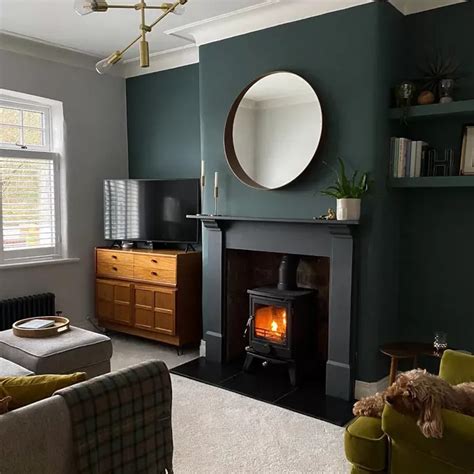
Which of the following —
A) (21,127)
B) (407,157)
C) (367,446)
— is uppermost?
(21,127)

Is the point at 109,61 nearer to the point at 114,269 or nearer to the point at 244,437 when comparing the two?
the point at 244,437

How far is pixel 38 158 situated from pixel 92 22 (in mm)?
1422

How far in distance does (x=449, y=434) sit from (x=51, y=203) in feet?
13.6

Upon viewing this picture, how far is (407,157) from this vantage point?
3.34 metres

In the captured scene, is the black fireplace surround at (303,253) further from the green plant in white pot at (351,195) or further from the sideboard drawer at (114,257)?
the sideboard drawer at (114,257)

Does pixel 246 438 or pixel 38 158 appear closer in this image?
pixel 246 438

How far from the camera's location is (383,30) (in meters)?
3.26

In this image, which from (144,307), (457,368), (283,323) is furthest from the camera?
(144,307)

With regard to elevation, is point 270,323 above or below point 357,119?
below

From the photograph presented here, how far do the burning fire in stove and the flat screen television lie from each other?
103 cm

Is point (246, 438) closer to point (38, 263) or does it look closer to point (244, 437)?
point (244, 437)

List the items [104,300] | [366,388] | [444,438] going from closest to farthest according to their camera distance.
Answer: [444,438], [366,388], [104,300]

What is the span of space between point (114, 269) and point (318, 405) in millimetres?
2434

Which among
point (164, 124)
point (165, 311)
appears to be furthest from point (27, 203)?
point (165, 311)
